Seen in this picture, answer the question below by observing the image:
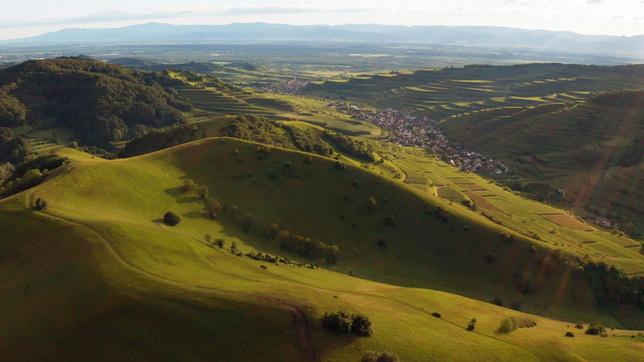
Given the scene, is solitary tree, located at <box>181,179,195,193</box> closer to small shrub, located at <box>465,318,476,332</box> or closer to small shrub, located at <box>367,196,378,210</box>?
small shrub, located at <box>367,196,378,210</box>

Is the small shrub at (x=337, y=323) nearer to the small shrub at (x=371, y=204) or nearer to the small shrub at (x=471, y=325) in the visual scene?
the small shrub at (x=471, y=325)

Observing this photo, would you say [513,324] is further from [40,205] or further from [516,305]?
[40,205]

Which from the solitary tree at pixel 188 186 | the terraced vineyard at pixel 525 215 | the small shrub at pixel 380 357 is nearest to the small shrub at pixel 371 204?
the terraced vineyard at pixel 525 215

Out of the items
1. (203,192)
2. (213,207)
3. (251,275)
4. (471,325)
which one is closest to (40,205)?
(251,275)

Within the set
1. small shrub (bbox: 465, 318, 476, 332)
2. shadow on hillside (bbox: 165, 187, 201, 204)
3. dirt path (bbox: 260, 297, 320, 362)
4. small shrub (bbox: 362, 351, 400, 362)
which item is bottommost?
small shrub (bbox: 465, 318, 476, 332)

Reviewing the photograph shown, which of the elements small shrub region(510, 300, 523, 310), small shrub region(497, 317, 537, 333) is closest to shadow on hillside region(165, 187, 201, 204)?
small shrub region(497, 317, 537, 333)

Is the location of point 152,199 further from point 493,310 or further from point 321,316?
point 493,310
